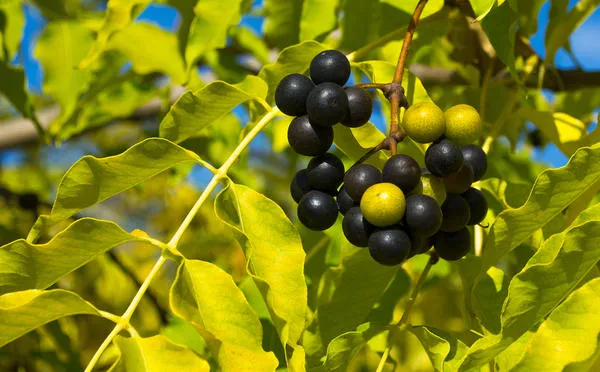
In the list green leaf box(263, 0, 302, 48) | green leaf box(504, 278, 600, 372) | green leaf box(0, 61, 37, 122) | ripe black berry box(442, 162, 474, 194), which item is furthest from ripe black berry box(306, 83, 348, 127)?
green leaf box(0, 61, 37, 122)

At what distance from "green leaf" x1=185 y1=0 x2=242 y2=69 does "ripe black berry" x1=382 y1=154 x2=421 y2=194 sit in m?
0.82

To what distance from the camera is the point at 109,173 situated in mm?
1299

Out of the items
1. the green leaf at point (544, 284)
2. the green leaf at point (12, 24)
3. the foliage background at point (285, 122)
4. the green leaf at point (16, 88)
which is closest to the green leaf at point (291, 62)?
the foliage background at point (285, 122)

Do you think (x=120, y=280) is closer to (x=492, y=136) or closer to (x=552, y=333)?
(x=492, y=136)

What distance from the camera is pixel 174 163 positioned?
1.34 meters

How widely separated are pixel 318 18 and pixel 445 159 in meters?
0.82

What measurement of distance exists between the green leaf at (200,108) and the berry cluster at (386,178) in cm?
11

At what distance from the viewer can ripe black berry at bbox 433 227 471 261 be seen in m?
1.29

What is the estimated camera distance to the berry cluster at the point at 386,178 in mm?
1167

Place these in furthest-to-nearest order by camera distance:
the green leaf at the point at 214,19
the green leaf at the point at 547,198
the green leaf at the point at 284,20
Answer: the green leaf at the point at 284,20
the green leaf at the point at 214,19
the green leaf at the point at 547,198

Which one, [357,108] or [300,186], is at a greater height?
[357,108]

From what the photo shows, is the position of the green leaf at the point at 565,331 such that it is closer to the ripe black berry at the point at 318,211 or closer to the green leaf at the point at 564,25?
the ripe black berry at the point at 318,211

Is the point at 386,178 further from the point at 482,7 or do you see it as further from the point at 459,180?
the point at 482,7

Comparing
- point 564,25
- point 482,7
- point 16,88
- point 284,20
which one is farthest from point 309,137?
point 16,88
